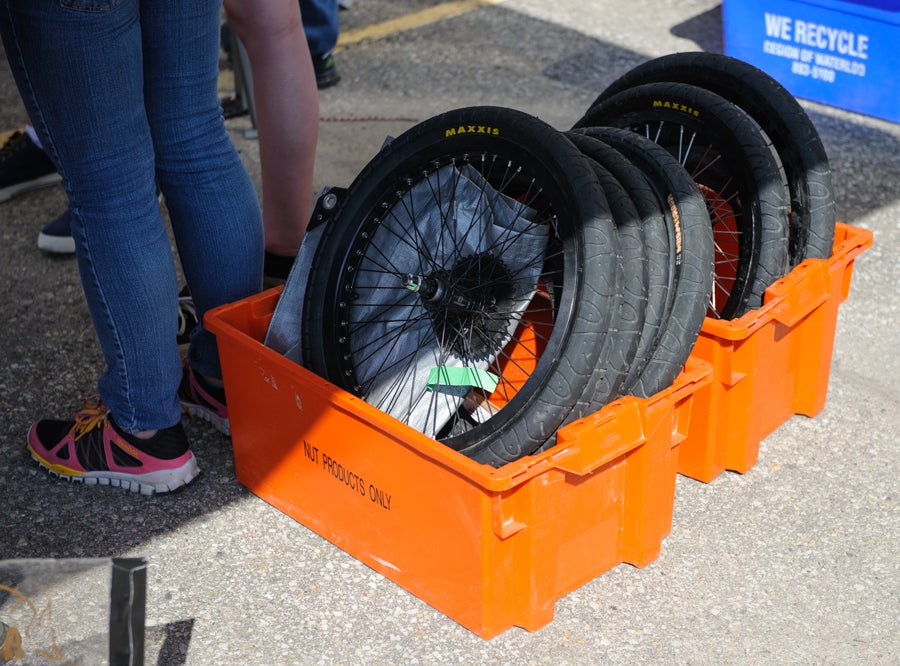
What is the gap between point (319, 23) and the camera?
4391 mm

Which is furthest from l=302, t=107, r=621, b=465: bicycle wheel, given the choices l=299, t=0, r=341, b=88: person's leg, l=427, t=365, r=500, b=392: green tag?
l=299, t=0, r=341, b=88: person's leg

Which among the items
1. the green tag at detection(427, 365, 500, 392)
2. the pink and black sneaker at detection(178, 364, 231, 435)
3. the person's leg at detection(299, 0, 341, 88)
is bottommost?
the pink and black sneaker at detection(178, 364, 231, 435)

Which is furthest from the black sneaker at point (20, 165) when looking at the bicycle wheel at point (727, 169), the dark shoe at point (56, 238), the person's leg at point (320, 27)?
the bicycle wheel at point (727, 169)

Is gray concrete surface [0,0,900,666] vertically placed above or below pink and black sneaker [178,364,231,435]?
below

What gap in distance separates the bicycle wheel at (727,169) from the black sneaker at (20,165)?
2119 mm

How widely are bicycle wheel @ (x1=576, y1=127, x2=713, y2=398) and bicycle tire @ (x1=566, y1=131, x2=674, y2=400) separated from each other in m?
0.01

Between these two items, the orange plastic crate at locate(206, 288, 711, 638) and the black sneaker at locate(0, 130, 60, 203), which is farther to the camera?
the black sneaker at locate(0, 130, 60, 203)

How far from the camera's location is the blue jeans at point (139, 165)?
1959 mm

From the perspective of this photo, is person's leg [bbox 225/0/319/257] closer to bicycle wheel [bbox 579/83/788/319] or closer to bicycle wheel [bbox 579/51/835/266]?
bicycle wheel [bbox 579/83/788/319]

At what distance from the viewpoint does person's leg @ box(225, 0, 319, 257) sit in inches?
101

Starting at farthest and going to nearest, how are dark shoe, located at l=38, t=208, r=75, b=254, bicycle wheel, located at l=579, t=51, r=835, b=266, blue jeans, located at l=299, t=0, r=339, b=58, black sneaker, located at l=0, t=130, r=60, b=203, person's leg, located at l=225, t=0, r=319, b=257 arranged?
1. blue jeans, located at l=299, t=0, r=339, b=58
2. black sneaker, located at l=0, t=130, r=60, b=203
3. dark shoe, located at l=38, t=208, r=75, b=254
4. person's leg, located at l=225, t=0, r=319, b=257
5. bicycle wheel, located at l=579, t=51, r=835, b=266

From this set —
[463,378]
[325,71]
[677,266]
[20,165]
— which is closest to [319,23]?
[325,71]

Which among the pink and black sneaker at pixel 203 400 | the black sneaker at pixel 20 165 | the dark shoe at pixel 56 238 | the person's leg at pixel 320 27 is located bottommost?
→ the pink and black sneaker at pixel 203 400

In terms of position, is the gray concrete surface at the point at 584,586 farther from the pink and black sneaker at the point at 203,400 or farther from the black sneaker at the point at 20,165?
the black sneaker at the point at 20,165
